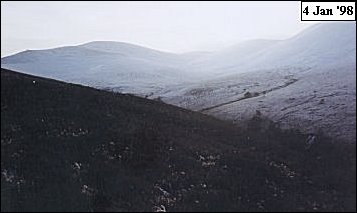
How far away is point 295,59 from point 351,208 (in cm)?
8502

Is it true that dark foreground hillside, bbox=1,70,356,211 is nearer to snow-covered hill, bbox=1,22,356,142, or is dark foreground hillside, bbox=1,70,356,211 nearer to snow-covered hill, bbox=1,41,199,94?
snow-covered hill, bbox=1,22,356,142

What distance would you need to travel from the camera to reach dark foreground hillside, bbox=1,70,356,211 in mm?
21719

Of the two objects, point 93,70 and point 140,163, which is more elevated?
point 93,70

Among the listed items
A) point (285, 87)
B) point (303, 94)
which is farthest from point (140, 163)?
point (285, 87)

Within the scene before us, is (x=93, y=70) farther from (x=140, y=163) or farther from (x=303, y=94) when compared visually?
(x=140, y=163)

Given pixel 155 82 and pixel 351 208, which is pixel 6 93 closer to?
pixel 351 208

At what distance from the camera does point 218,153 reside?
100ft

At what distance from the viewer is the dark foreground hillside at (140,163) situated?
21719mm

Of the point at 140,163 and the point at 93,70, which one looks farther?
the point at 93,70

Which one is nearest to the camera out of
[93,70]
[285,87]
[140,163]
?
[140,163]

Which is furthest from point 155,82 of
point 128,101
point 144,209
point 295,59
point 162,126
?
point 144,209

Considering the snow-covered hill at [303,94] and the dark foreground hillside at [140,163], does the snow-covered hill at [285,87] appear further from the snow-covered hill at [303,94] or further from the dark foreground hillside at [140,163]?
the dark foreground hillside at [140,163]

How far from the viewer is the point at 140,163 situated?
25531 mm

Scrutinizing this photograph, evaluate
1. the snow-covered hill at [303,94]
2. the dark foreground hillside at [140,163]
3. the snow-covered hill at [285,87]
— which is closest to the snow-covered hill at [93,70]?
the snow-covered hill at [285,87]
